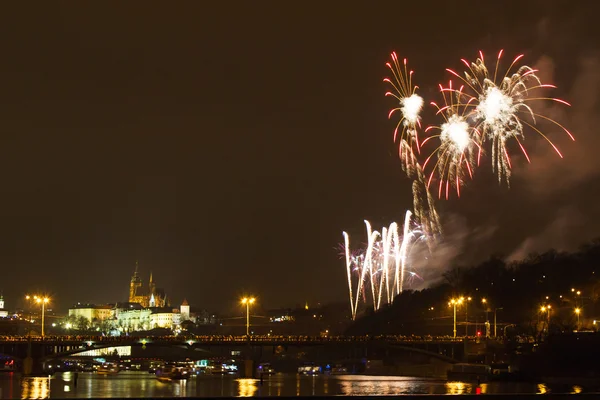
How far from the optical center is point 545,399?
54500 mm

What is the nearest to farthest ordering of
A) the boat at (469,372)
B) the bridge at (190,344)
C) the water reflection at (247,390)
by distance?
the water reflection at (247,390), the boat at (469,372), the bridge at (190,344)

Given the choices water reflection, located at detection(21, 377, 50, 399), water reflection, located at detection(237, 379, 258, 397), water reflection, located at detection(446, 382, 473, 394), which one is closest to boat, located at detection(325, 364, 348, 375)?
water reflection, located at detection(237, 379, 258, 397)

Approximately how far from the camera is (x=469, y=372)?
135 metres

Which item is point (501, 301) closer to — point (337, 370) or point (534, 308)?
point (534, 308)

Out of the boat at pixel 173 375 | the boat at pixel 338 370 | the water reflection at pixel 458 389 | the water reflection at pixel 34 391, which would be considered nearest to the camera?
the water reflection at pixel 34 391

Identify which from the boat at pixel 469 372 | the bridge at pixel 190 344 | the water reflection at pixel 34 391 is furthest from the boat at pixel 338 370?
the water reflection at pixel 34 391

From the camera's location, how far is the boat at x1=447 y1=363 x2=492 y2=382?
5123 inches

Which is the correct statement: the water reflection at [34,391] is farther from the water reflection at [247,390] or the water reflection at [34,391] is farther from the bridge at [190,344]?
the bridge at [190,344]

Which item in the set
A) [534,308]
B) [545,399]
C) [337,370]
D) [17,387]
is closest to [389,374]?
[337,370]

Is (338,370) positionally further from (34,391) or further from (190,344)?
(34,391)

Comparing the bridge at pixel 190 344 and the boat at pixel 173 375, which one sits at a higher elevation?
the bridge at pixel 190 344

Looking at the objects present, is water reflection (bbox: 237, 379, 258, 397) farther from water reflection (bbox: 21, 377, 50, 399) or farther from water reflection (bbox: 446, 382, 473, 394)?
water reflection (bbox: 446, 382, 473, 394)

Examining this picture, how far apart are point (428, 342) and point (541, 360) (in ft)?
84.6

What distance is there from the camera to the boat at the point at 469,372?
130m
